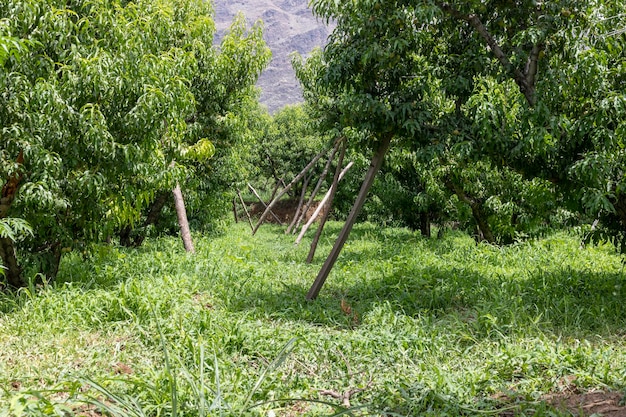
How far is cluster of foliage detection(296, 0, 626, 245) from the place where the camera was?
501 centimetres

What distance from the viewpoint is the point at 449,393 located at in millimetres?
3668

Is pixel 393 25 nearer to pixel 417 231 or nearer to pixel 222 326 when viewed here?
pixel 222 326

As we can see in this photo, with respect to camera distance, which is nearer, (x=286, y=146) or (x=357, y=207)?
(x=357, y=207)

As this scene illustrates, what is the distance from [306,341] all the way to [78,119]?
3.45 metres

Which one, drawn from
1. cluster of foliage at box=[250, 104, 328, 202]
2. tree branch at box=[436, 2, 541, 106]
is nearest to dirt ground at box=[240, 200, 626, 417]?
tree branch at box=[436, 2, 541, 106]

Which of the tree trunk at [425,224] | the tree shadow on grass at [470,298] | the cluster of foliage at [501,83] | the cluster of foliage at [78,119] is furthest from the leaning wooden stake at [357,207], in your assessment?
the tree trunk at [425,224]

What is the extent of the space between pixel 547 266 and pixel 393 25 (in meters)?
4.77

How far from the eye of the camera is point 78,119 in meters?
5.59

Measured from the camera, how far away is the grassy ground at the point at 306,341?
343 centimetres

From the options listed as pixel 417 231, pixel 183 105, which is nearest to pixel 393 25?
pixel 183 105

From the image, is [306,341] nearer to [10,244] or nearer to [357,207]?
[357,207]

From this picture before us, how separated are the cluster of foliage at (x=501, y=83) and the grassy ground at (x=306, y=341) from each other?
1375 millimetres

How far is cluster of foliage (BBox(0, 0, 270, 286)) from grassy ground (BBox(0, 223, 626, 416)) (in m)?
0.64

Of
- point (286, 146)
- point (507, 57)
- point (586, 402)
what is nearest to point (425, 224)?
point (507, 57)
